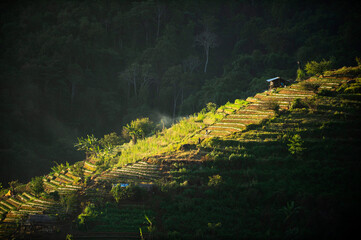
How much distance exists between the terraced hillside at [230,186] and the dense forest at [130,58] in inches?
581

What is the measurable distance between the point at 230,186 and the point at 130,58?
3386cm

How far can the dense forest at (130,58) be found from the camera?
30219 mm

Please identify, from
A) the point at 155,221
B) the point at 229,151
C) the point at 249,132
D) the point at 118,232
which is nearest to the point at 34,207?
the point at 118,232

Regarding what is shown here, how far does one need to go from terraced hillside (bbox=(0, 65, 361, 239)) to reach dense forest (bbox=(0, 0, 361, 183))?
14.8 meters

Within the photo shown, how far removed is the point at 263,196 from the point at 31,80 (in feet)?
97.3

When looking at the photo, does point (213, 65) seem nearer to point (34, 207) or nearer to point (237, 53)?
point (237, 53)

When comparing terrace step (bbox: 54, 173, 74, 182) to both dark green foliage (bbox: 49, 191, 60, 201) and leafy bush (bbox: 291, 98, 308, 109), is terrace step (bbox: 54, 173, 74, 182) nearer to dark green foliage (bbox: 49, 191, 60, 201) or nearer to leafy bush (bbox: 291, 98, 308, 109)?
dark green foliage (bbox: 49, 191, 60, 201)

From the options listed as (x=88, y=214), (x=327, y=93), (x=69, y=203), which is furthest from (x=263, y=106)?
(x=69, y=203)

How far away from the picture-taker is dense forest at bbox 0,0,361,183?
30.2 metres

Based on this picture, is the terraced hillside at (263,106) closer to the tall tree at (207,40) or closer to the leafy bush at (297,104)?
the leafy bush at (297,104)

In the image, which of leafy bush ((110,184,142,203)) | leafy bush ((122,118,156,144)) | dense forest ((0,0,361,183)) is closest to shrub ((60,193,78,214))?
leafy bush ((110,184,142,203))

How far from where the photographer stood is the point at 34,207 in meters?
12.5

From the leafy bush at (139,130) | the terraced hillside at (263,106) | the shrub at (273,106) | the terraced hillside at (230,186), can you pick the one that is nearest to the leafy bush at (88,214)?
the terraced hillside at (230,186)

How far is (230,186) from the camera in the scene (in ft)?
38.5
